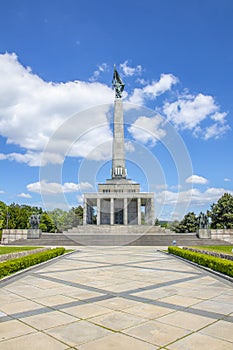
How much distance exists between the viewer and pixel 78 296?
654cm

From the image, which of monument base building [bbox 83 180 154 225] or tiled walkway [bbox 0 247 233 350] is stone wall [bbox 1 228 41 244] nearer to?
monument base building [bbox 83 180 154 225]

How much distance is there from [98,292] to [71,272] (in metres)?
3.66

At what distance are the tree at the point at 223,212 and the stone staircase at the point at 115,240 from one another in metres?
18.5

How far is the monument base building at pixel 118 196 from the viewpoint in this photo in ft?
138

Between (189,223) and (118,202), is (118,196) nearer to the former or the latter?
(118,202)

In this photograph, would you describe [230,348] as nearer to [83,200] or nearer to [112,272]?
[112,272]

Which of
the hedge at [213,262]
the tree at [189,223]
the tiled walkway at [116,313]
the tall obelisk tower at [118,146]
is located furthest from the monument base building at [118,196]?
the tiled walkway at [116,313]

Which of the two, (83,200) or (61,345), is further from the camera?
(83,200)

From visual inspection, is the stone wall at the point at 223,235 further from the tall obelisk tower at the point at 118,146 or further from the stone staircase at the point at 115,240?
the tall obelisk tower at the point at 118,146

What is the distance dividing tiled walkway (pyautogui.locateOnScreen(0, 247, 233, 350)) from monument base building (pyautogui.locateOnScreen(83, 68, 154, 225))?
109ft

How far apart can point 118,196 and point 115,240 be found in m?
13.2

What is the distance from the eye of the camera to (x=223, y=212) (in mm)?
48062

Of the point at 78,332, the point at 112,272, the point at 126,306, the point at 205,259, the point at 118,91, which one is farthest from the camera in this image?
the point at 118,91

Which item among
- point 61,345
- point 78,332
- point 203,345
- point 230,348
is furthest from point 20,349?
point 230,348
